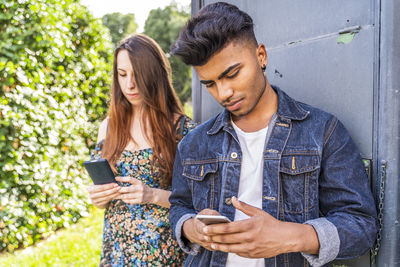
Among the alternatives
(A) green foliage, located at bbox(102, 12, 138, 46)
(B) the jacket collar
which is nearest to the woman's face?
(B) the jacket collar

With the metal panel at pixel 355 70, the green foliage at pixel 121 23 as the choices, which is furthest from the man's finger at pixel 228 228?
the green foliage at pixel 121 23

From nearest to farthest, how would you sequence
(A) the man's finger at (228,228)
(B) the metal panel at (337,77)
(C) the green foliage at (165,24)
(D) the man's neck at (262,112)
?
(A) the man's finger at (228,228) < (B) the metal panel at (337,77) < (D) the man's neck at (262,112) < (C) the green foliage at (165,24)

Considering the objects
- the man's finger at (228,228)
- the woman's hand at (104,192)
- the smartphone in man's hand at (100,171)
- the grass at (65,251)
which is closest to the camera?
the man's finger at (228,228)

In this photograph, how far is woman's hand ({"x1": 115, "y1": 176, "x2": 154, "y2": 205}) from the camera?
7.02ft

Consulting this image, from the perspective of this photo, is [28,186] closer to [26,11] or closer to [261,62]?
[26,11]

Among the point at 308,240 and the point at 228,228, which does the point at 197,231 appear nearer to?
the point at 228,228

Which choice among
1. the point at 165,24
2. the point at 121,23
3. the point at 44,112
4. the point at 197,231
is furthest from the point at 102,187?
the point at 121,23

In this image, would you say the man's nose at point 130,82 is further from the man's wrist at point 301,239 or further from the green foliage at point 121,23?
the green foliage at point 121,23

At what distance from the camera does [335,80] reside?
1680 millimetres

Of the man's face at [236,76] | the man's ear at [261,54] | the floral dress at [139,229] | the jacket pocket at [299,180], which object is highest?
the man's ear at [261,54]

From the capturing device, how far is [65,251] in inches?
181

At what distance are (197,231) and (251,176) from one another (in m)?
0.34

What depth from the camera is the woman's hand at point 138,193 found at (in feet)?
7.03

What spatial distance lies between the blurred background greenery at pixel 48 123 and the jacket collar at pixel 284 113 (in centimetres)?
328
